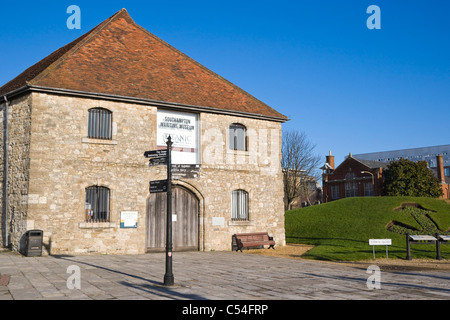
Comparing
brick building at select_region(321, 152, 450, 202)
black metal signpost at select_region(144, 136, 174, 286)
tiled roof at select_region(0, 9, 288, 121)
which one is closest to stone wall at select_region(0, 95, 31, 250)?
tiled roof at select_region(0, 9, 288, 121)

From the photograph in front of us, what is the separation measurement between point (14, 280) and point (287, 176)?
3478cm

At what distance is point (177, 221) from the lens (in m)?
19.4

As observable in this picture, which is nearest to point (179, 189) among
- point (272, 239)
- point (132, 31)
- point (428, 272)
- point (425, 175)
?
point (272, 239)

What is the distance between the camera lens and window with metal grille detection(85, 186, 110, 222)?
17438 millimetres

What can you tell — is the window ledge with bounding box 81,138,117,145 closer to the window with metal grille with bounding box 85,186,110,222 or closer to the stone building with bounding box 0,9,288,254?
the stone building with bounding box 0,9,288,254

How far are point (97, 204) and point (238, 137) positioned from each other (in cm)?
756

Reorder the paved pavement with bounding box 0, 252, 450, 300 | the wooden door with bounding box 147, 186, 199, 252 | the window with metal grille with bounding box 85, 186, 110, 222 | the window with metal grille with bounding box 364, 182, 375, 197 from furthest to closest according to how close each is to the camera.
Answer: the window with metal grille with bounding box 364, 182, 375, 197, the wooden door with bounding box 147, 186, 199, 252, the window with metal grille with bounding box 85, 186, 110, 222, the paved pavement with bounding box 0, 252, 450, 300

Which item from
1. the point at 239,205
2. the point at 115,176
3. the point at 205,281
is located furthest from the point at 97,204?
the point at 205,281

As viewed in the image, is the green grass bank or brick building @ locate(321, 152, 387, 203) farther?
brick building @ locate(321, 152, 387, 203)

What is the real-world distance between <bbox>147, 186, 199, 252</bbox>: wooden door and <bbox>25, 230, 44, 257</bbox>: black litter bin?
443 cm

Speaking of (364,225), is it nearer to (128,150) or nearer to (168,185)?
(128,150)

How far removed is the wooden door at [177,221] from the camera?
18.7 m

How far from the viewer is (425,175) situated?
1854 inches
